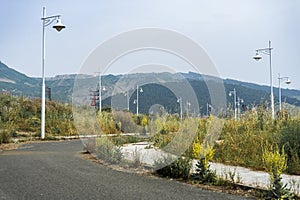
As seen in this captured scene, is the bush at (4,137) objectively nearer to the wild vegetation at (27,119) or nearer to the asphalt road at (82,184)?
the wild vegetation at (27,119)

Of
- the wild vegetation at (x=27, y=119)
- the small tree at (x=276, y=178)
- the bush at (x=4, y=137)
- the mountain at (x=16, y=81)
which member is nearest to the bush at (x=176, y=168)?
the small tree at (x=276, y=178)

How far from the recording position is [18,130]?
28.5m

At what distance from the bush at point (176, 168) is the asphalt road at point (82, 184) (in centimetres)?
39

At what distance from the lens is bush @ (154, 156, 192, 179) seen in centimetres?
941

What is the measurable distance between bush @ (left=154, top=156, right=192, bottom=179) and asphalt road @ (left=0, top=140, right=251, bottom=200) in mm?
389

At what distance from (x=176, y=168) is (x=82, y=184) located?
7.04 ft

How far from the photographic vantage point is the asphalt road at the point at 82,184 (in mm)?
7461

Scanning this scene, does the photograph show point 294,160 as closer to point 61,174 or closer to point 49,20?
point 61,174

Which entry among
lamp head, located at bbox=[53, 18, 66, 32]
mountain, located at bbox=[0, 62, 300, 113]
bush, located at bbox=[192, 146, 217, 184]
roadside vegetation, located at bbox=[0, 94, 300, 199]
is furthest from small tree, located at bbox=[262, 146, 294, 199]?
lamp head, located at bbox=[53, 18, 66, 32]

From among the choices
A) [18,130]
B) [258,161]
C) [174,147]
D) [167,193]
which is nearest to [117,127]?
[18,130]

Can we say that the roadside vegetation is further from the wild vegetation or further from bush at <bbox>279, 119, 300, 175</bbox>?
the wild vegetation

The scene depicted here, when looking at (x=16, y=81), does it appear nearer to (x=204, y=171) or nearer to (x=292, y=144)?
(x=292, y=144)

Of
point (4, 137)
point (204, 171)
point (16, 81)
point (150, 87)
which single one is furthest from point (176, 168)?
point (16, 81)

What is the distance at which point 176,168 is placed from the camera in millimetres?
9594
